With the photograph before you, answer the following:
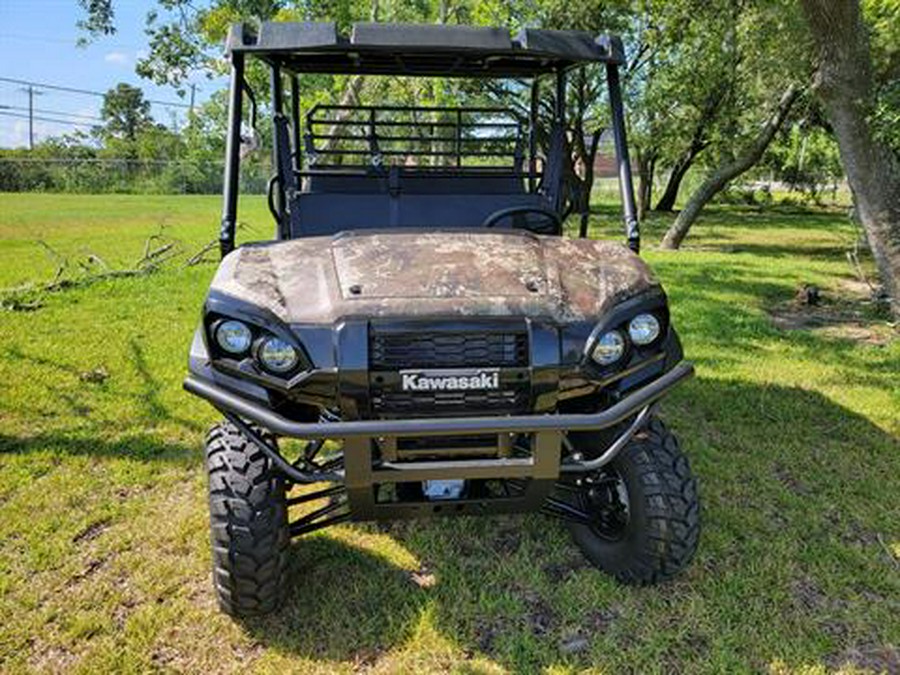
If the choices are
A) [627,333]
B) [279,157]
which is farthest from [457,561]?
[279,157]

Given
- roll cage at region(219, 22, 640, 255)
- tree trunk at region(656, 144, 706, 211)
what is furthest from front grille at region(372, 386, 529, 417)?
tree trunk at region(656, 144, 706, 211)

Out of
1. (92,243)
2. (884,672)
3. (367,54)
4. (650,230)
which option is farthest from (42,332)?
(650,230)

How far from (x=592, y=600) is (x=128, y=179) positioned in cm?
3489

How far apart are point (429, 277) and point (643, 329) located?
670 mm

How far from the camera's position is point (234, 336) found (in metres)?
2.09

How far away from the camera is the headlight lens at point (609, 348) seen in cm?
212

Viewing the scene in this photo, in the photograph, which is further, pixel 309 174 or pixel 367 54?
pixel 309 174

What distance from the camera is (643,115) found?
1859 cm

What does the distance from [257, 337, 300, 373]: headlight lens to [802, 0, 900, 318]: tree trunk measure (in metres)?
4.91

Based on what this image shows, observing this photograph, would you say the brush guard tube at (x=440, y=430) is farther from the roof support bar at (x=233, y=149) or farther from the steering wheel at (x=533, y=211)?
the steering wheel at (x=533, y=211)

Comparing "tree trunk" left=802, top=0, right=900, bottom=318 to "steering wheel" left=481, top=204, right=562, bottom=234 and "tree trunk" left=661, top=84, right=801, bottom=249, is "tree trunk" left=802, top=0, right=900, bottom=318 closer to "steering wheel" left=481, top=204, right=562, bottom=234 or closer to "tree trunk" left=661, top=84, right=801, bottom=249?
"steering wheel" left=481, top=204, right=562, bottom=234

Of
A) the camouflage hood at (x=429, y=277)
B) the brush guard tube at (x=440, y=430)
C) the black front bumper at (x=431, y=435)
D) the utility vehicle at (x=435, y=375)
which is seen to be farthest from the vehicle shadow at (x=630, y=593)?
the camouflage hood at (x=429, y=277)

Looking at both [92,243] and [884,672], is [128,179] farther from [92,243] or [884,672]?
[884,672]

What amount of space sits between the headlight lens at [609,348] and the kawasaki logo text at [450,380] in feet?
1.05
